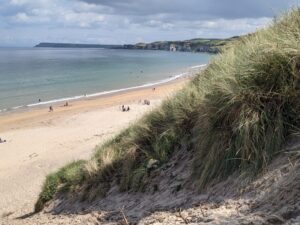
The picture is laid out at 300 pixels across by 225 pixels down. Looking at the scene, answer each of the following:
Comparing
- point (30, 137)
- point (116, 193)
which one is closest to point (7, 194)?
point (116, 193)

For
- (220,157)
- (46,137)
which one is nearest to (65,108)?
(46,137)

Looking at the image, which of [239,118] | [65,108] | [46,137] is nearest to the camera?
[239,118]

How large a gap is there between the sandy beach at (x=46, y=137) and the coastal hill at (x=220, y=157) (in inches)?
85.9

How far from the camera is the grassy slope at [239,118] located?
466 centimetres

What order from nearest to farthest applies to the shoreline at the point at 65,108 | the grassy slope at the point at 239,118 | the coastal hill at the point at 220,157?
the coastal hill at the point at 220,157 < the grassy slope at the point at 239,118 < the shoreline at the point at 65,108

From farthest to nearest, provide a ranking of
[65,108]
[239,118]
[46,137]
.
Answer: [65,108], [46,137], [239,118]

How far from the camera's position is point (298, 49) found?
16.3 feet

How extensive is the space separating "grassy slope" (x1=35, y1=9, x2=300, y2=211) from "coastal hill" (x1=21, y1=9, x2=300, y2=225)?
0.04 feet

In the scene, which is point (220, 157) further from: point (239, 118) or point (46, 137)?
point (46, 137)

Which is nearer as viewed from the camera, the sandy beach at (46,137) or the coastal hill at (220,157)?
the coastal hill at (220,157)

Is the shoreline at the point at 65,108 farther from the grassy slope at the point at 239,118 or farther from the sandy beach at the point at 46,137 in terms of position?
the grassy slope at the point at 239,118

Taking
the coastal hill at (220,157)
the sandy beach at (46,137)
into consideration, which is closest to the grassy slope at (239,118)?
the coastal hill at (220,157)

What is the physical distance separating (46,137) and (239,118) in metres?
20.7

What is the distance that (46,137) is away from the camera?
2444 cm
